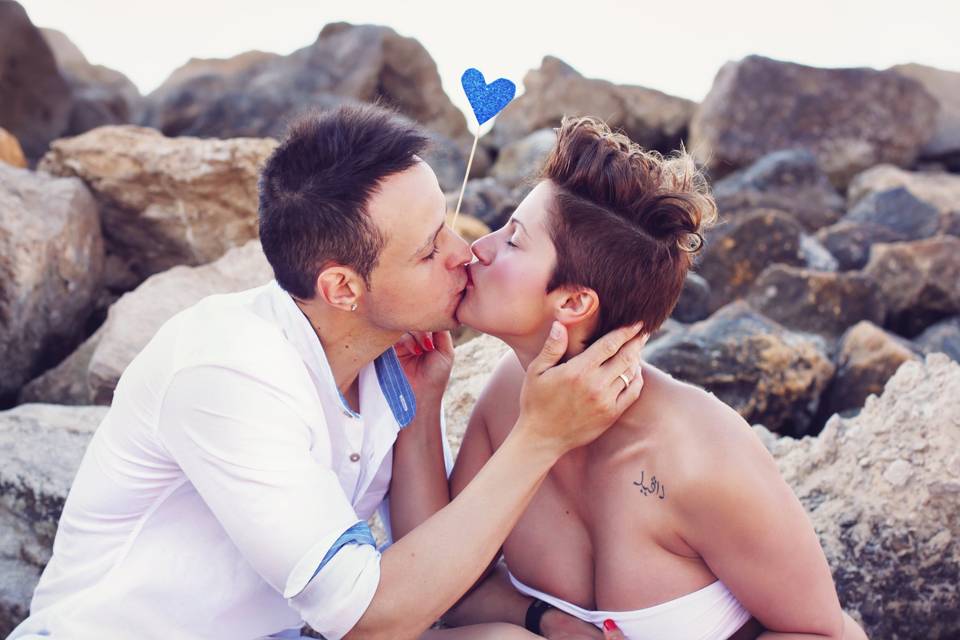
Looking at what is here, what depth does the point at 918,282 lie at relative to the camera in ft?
29.3

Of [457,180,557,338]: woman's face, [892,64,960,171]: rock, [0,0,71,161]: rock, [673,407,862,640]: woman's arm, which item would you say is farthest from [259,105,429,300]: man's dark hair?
[892,64,960,171]: rock

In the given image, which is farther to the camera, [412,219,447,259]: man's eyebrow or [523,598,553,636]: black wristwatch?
[523,598,553,636]: black wristwatch

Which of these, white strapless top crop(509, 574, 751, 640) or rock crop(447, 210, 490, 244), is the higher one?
white strapless top crop(509, 574, 751, 640)

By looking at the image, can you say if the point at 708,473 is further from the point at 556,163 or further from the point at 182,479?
the point at 182,479

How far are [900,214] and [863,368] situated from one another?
6.32m

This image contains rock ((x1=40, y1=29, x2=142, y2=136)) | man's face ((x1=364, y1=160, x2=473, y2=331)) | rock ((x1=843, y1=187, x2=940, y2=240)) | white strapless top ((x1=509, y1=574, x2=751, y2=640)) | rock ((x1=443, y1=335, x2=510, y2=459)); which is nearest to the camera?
white strapless top ((x1=509, y1=574, x2=751, y2=640))

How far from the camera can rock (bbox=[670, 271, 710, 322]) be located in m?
8.51

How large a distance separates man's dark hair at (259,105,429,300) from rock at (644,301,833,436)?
342 cm

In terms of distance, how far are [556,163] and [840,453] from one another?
185cm

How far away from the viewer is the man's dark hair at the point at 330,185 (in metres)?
3.03

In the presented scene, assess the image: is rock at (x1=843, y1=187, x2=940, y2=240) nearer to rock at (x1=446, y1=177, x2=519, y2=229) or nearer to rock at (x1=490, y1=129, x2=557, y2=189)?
rock at (x1=446, y1=177, x2=519, y2=229)

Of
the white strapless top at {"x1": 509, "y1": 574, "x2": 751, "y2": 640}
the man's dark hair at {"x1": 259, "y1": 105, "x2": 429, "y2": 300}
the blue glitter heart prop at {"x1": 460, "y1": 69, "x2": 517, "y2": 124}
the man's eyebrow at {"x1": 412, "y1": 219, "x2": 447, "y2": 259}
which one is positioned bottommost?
the white strapless top at {"x1": 509, "y1": 574, "x2": 751, "y2": 640}

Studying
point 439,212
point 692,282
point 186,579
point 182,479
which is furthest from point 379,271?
point 692,282

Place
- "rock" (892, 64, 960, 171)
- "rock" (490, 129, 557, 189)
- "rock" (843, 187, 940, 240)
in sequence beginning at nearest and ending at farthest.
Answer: "rock" (843, 187, 940, 240) < "rock" (490, 129, 557, 189) < "rock" (892, 64, 960, 171)
